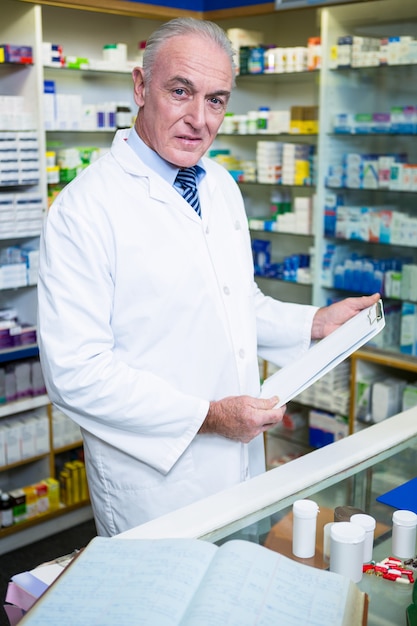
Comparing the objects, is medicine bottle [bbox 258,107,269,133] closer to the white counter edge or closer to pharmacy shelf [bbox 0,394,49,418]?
pharmacy shelf [bbox 0,394,49,418]

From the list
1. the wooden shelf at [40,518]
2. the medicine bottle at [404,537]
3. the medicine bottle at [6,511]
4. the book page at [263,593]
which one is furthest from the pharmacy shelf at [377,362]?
the book page at [263,593]

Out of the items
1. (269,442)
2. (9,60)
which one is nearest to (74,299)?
(9,60)

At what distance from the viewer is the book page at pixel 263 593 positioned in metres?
0.98

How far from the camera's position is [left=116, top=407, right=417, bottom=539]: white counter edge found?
4.49ft

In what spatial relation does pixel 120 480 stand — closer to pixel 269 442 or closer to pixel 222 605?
pixel 222 605

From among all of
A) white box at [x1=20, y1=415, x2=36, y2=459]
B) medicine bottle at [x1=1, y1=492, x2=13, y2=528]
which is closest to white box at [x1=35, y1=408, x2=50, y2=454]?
white box at [x1=20, y1=415, x2=36, y2=459]

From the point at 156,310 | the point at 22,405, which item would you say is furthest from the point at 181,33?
the point at 22,405

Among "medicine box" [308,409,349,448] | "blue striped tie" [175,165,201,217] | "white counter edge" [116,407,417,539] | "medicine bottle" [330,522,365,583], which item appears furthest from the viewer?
"medicine box" [308,409,349,448]

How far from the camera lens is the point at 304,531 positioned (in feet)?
4.46

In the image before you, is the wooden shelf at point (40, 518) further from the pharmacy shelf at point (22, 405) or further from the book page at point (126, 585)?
the book page at point (126, 585)

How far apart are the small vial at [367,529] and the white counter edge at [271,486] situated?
171 millimetres

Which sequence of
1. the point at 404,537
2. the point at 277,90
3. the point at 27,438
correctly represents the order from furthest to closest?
1. the point at 277,90
2. the point at 27,438
3. the point at 404,537

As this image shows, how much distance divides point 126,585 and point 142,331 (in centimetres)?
88

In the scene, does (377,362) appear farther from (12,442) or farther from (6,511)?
(6,511)
